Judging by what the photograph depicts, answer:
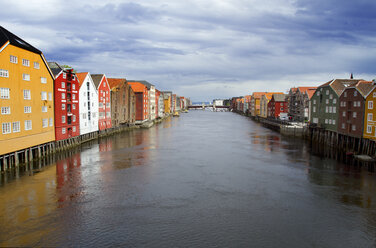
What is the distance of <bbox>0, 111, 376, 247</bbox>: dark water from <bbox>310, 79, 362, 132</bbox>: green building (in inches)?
807

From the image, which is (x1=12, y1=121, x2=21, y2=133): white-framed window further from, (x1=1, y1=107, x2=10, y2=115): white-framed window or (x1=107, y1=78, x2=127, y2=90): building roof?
(x1=107, y1=78, x2=127, y2=90): building roof

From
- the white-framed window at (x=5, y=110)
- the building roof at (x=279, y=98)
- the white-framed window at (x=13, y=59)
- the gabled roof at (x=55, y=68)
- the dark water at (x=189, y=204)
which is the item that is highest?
the gabled roof at (x=55, y=68)

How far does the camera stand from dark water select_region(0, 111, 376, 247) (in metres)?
15.6

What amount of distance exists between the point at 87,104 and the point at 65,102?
28.8ft

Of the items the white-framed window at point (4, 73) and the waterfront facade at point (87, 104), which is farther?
the waterfront facade at point (87, 104)

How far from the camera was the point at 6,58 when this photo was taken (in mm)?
27969

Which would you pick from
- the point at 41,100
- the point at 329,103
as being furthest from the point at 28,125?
the point at 329,103

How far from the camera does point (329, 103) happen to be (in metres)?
53.2

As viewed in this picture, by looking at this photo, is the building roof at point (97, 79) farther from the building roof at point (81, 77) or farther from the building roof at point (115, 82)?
the building roof at point (115, 82)

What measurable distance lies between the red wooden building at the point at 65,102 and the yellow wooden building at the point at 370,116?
45.3 metres

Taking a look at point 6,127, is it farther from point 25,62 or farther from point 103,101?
point 103,101

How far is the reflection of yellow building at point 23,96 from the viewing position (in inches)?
1093

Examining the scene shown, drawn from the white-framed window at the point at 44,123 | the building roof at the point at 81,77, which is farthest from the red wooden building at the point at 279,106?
the white-framed window at the point at 44,123

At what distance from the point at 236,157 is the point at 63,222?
86.2 ft
